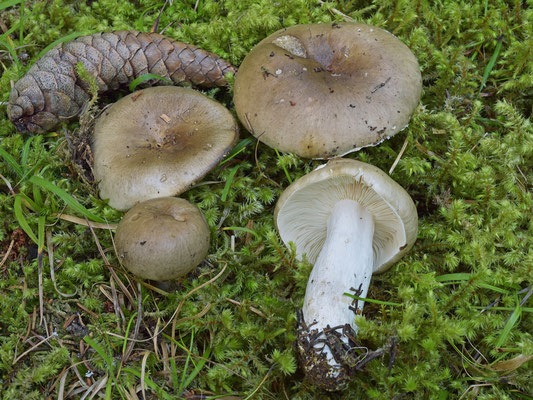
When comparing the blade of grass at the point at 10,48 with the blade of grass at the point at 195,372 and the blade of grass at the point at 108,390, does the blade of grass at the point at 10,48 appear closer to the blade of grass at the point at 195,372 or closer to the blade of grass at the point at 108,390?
the blade of grass at the point at 108,390

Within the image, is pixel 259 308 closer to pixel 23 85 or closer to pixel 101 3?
pixel 23 85

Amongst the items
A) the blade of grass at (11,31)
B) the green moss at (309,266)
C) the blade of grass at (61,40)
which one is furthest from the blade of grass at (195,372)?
the blade of grass at (11,31)

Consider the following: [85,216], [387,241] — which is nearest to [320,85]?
[387,241]

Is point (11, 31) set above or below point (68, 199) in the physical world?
above

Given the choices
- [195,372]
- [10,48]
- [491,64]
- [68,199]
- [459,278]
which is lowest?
A: [195,372]

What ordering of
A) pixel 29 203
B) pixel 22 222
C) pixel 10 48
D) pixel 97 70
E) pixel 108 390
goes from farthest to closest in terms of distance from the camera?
pixel 10 48 < pixel 97 70 < pixel 29 203 < pixel 22 222 < pixel 108 390

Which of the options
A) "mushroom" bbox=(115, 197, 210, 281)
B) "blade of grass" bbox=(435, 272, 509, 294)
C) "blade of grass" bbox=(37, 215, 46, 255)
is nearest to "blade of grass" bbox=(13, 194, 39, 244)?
"blade of grass" bbox=(37, 215, 46, 255)

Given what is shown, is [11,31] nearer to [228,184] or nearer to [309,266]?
→ [228,184]

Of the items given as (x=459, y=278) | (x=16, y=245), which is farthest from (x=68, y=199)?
(x=459, y=278)

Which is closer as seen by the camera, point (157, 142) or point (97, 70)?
point (157, 142)
